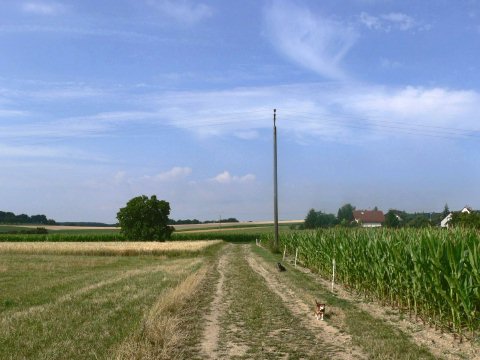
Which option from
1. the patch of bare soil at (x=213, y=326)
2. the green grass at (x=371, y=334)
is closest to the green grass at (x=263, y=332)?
the patch of bare soil at (x=213, y=326)

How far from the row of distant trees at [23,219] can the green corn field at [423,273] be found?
6084 inches

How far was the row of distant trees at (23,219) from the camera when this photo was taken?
158 m

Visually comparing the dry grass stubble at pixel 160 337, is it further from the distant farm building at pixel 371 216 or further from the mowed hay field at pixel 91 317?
the distant farm building at pixel 371 216

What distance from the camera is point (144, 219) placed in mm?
81250

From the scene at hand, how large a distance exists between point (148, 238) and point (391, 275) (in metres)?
68.6

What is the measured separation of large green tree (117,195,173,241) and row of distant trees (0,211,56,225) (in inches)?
3440

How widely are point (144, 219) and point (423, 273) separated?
72115 mm

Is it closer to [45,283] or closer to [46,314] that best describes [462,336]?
[46,314]

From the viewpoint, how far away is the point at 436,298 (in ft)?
37.3

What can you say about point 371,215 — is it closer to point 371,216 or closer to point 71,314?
point 371,216

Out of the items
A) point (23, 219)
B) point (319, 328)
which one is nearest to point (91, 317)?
point (319, 328)

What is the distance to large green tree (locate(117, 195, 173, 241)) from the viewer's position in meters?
80.1

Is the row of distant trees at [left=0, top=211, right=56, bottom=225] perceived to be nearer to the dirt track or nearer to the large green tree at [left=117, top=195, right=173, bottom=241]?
the large green tree at [left=117, top=195, right=173, bottom=241]

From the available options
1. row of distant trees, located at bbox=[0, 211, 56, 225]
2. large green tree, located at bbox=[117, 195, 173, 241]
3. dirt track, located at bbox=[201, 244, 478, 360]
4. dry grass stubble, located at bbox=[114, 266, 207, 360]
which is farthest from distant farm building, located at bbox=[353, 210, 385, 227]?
dry grass stubble, located at bbox=[114, 266, 207, 360]
